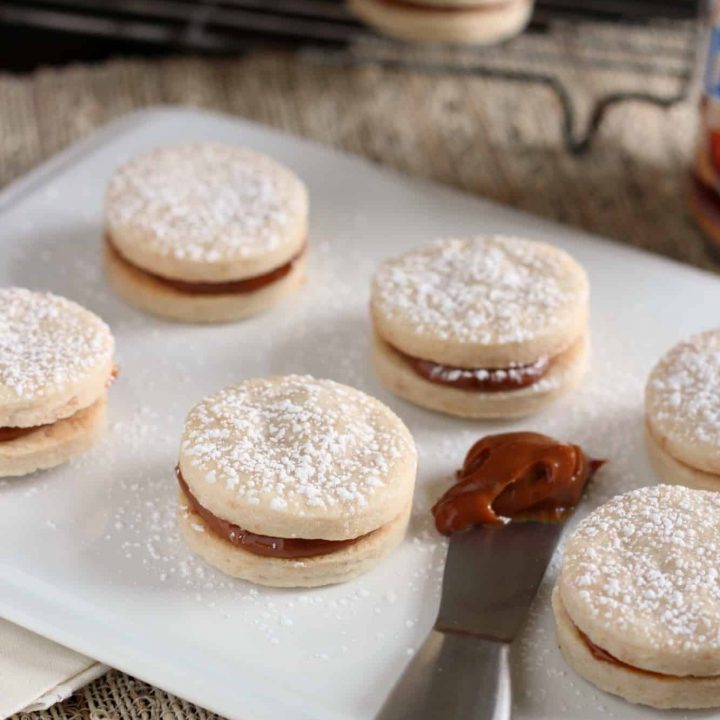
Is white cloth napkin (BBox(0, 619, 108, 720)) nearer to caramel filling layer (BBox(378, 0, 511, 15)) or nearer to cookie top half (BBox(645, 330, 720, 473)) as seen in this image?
cookie top half (BBox(645, 330, 720, 473))

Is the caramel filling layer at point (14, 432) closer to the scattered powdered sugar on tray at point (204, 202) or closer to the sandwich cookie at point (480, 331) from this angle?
the scattered powdered sugar on tray at point (204, 202)

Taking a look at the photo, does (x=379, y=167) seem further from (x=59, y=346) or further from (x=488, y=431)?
(x=59, y=346)

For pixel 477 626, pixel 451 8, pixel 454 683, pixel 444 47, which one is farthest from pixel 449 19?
pixel 454 683

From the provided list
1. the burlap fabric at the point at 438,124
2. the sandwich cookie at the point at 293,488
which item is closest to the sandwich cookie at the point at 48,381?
the sandwich cookie at the point at 293,488

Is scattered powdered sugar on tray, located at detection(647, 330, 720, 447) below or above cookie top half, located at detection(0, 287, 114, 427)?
below

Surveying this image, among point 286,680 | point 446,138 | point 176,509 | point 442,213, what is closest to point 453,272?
point 442,213

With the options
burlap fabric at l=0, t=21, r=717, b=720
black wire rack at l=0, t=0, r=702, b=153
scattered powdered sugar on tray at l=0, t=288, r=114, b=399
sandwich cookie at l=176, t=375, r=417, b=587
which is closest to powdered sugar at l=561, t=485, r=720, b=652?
sandwich cookie at l=176, t=375, r=417, b=587
